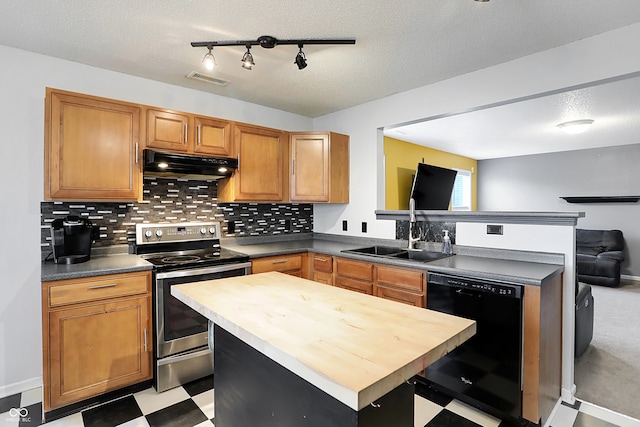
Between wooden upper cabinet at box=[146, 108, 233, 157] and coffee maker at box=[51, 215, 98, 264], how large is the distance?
0.76 m

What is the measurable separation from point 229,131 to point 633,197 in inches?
274

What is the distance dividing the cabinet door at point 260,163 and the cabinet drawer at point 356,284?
1.09 m

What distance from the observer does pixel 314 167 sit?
11.6 feet

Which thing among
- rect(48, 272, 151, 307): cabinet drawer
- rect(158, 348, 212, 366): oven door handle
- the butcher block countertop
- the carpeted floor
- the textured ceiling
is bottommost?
the carpeted floor

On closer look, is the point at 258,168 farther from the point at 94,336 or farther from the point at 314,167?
the point at 94,336

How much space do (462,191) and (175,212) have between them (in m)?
6.67

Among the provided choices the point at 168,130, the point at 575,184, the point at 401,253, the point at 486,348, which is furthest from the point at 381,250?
the point at 575,184

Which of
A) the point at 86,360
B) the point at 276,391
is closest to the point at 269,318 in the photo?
the point at 276,391

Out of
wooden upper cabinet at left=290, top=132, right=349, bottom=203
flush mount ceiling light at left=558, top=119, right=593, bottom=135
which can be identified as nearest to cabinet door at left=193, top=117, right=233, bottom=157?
wooden upper cabinet at left=290, top=132, right=349, bottom=203

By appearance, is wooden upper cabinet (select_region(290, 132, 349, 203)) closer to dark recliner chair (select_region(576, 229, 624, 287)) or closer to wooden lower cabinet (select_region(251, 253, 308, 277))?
wooden lower cabinet (select_region(251, 253, 308, 277))

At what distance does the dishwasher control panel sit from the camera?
195cm

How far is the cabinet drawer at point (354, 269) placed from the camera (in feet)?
9.11

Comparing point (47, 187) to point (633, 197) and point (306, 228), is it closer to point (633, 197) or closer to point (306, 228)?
point (306, 228)

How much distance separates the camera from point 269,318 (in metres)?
1.22
